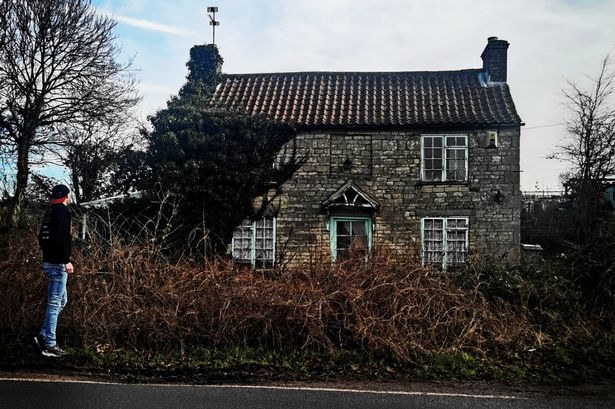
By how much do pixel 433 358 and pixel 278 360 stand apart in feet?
7.02

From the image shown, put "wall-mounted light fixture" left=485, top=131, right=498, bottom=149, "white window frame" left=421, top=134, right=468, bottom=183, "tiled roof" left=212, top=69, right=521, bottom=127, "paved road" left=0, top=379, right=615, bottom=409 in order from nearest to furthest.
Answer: "paved road" left=0, top=379, right=615, bottom=409
"wall-mounted light fixture" left=485, top=131, right=498, bottom=149
"white window frame" left=421, top=134, right=468, bottom=183
"tiled roof" left=212, top=69, right=521, bottom=127

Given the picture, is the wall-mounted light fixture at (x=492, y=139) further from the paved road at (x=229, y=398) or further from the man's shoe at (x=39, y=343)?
the man's shoe at (x=39, y=343)

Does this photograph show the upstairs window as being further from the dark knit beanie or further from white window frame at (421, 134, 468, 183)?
the dark knit beanie

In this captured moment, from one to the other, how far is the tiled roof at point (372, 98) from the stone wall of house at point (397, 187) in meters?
0.57

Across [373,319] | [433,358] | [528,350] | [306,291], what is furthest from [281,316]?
[528,350]

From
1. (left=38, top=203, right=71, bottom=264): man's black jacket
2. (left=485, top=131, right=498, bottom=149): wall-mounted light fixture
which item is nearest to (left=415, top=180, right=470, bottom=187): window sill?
(left=485, top=131, right=498, bottom=149): wall-mounted light fixture

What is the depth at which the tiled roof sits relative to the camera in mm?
19109

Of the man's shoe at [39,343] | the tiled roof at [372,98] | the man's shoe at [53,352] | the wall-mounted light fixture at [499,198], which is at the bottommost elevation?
the man's shoe at [53,352]

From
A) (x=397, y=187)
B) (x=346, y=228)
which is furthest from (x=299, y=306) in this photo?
(x=397, y=187)

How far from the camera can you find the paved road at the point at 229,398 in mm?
5359

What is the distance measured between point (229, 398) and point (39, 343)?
120 inches

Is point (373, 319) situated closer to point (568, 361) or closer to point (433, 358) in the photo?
point (433, 358)

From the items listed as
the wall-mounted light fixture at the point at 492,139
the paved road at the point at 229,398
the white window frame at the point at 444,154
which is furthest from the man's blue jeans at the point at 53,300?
the wall-mounted light fixture at the point at 492,139

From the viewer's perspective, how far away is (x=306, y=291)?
8.15 metres
